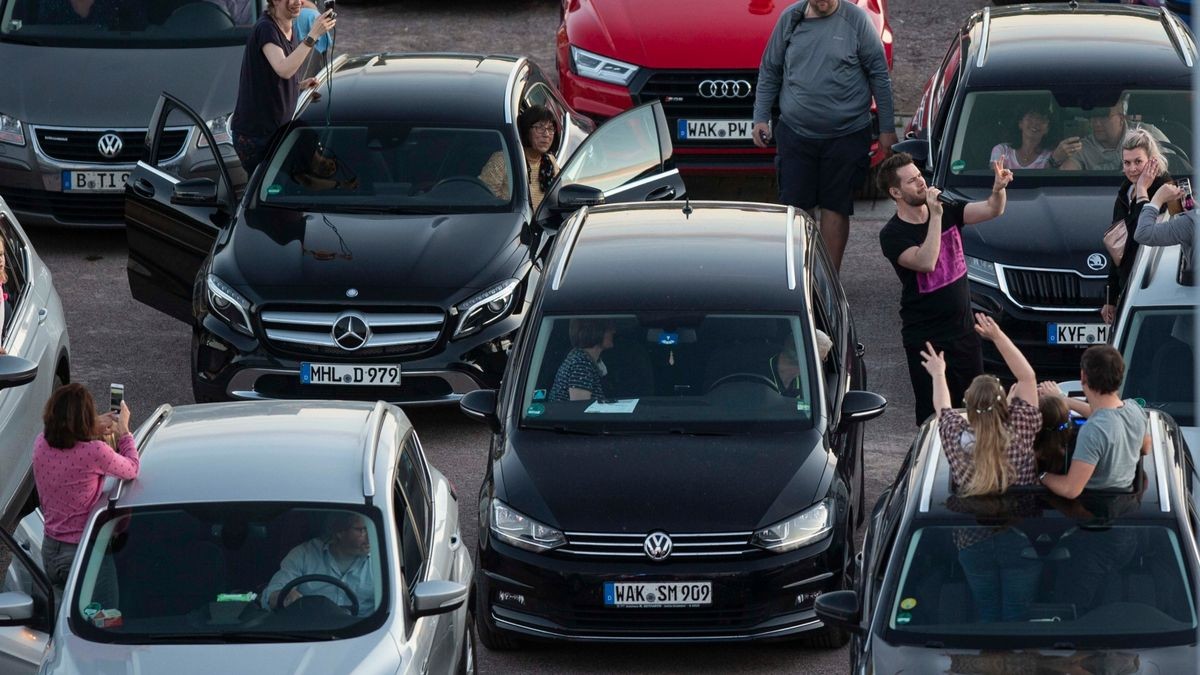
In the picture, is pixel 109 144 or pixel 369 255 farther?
pixel 109 144

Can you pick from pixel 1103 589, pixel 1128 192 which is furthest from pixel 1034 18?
pixel 1103 589

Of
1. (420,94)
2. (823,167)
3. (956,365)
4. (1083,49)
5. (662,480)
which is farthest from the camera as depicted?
(823,167)

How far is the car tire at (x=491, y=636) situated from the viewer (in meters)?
8.93

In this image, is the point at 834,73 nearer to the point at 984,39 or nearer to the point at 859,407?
the point at 984,39

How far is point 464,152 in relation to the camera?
492 inches

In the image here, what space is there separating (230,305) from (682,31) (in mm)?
4806

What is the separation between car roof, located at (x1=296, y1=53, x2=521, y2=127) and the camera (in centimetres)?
1266

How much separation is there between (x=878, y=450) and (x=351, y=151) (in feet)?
11.8

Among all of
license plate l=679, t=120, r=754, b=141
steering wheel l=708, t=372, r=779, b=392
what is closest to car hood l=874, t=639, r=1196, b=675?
steering wheel l=708, t=372, r=779, b=392

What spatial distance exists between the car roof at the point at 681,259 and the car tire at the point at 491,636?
1.51m

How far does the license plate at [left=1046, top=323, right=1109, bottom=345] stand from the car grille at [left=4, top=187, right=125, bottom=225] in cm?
671

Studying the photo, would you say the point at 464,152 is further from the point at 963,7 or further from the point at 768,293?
the point at 963,7

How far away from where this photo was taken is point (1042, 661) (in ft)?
23.1

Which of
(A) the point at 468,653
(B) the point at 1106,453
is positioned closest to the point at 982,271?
(B) the point at 1106,453
